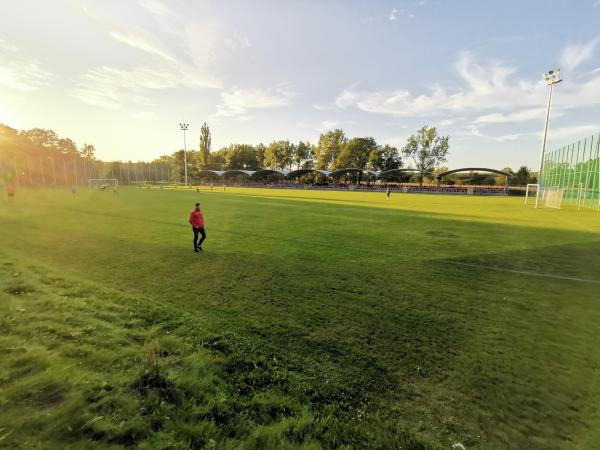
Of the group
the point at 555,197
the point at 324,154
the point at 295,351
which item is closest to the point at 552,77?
the point at 555,197

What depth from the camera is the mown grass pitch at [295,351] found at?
321 centimetres

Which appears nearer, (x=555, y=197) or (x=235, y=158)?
(x=555, y=197)

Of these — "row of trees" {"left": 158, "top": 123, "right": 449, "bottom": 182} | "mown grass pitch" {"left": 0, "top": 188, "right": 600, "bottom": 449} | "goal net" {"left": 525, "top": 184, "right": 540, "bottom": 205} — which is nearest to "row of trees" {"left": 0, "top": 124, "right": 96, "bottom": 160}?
"row of trees" {"left": 158, "top": 123, "right": 449, "bottom": 182}

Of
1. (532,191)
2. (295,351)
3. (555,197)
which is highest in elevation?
(532,191)

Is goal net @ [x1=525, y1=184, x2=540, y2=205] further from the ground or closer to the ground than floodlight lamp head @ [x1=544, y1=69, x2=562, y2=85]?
closer to the ground

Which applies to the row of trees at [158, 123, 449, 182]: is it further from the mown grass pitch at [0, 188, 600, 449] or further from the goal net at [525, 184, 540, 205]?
the mown grass pitch at [0, 188, 600, 449]

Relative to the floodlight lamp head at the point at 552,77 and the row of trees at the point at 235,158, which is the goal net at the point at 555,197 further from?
the row of trees at the point at 235,158

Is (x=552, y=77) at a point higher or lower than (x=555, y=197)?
higher

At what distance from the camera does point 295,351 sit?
4.67 meters

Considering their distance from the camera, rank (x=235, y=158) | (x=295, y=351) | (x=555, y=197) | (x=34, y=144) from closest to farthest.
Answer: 1. (x=295, y=351)
2. (x=555, y=197)
3. (x=34, y=144)
4. (x=235, y=158)

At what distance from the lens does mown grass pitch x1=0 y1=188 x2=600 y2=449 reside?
3215mm

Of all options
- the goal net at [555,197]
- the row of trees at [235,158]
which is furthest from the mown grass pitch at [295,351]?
the row of trees at [235,158]

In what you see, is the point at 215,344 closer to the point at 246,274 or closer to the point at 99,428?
the point at 99,428

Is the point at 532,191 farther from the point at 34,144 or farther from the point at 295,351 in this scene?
the point at 34,144
